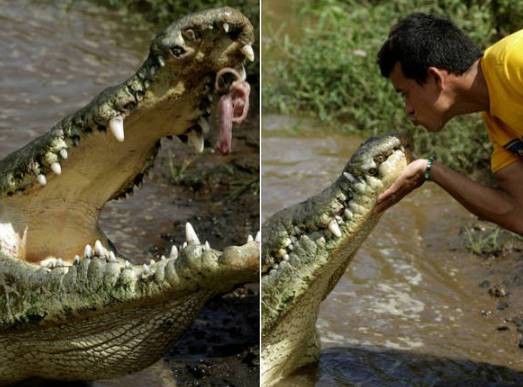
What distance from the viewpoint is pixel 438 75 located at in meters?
4.16

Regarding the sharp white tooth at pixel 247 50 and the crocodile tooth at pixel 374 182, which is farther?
the crocodile tooth at pixel 374 182

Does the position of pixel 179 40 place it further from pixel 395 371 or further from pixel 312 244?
pixel 395 371

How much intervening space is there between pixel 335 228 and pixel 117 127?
0.87 metres

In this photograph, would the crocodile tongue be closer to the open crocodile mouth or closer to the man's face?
the open crocodile mouth

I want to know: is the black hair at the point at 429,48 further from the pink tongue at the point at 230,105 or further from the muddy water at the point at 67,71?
the muddy water at the point at 67,71

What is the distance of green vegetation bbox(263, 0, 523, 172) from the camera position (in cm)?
669

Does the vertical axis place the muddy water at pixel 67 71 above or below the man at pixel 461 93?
below

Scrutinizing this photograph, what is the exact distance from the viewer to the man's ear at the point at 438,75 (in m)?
4.14

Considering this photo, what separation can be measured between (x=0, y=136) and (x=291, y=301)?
285 centimetres

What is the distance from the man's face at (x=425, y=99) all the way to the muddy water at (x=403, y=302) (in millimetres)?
1103

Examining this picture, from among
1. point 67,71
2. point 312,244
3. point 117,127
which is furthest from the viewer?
point 67,71

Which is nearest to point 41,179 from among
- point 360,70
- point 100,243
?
point 100,243

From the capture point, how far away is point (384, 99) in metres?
7.08

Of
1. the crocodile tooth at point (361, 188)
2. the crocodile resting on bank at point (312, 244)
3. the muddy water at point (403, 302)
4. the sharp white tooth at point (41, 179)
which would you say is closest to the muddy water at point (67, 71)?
the muddy water at point (403, 302)
